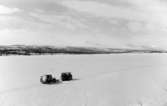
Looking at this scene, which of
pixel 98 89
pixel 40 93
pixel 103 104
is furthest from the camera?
pixel 98 89

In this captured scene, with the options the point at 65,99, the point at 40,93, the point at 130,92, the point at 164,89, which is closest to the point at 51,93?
the point at 40,93

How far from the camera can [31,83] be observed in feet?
69.5

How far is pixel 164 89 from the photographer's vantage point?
1873cm

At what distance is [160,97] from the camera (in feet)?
51.9

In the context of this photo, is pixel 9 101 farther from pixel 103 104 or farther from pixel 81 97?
pixel 103 104

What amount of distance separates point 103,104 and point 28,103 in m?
4.91

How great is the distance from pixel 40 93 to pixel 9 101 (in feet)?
9.77

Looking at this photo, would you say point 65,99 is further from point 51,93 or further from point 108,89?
point 108,89

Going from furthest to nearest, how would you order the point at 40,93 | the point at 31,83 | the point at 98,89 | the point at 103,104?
the point at 31,83 → the point at 98,89 → the point at 40,93 → the point at 103,104

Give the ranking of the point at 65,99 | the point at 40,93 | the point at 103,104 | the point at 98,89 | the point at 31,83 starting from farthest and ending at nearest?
the point at 31,83
the point at 98,89
the point at 40,93
the point at 65,99
the point at 103,104

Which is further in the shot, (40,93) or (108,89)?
(108,89)

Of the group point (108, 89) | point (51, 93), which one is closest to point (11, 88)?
point (51, 93)

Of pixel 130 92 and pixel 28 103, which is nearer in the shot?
pixel 28 103

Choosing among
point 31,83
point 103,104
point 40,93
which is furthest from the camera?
point 31,83
